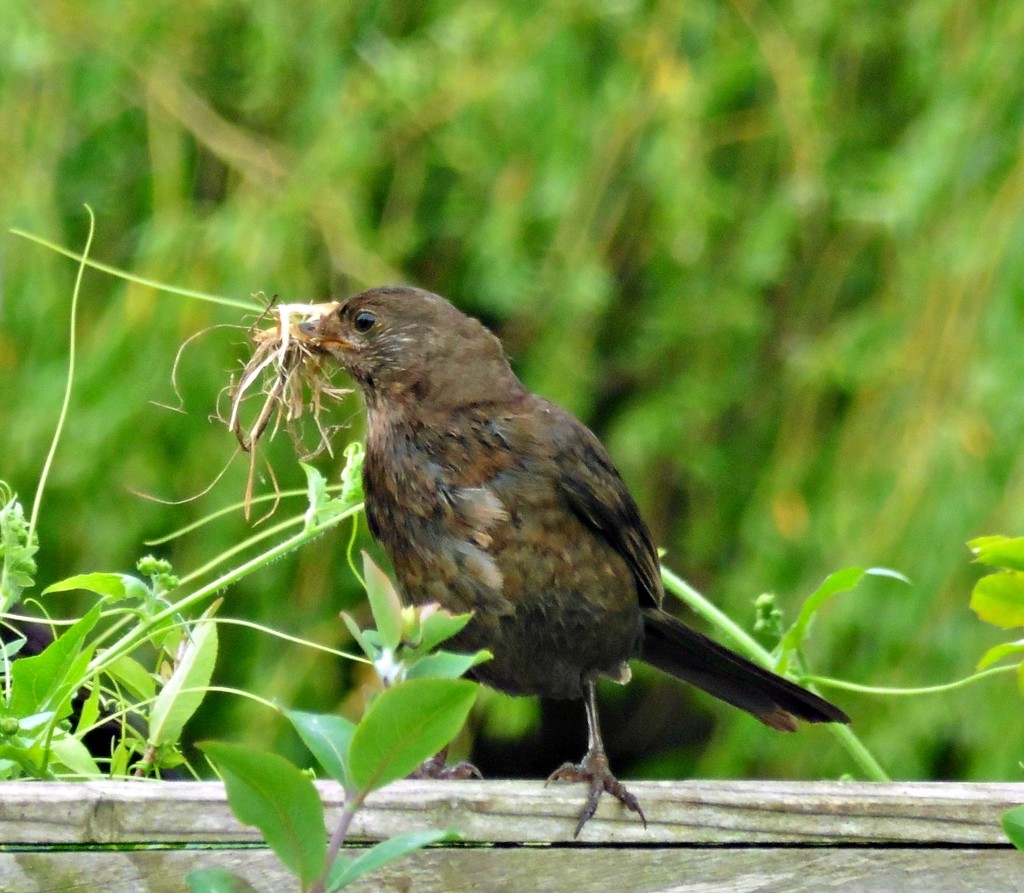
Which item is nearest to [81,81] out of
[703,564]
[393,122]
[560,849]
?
[393,122]

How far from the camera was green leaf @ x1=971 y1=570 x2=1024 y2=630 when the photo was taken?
146 cm

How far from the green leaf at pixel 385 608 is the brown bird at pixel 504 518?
942 mm

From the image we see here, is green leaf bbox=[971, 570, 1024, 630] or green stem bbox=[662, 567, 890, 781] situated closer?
green leaf bbox=[971, 570, 1024, 630]

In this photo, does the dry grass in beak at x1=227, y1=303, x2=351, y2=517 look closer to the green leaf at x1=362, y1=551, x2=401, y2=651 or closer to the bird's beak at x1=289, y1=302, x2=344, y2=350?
the bird's beak at x1=289, y1=302, x2=344, y2=350

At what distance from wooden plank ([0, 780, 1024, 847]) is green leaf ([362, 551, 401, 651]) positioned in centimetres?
22

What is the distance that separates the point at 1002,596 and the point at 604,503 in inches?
32.6

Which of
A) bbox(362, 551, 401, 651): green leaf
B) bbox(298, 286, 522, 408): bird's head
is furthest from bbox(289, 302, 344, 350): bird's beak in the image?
bbox(362, 551, 401, 651): green leaf

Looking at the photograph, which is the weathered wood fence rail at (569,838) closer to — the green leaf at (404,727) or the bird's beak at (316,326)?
the green leaf at (404,727)

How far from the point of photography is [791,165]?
386cm

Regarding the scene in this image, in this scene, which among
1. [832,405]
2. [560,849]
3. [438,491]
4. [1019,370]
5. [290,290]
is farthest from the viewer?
[832,405]

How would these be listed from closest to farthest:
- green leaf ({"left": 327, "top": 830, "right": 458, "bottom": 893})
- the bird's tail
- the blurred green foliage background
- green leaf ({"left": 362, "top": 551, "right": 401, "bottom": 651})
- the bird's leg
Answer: green leaf ({"left": 327, "top": 830, "right": 458, "bottom": 893}) < green leaf ({"left": 362, "top": 551, "right": 401, "bottom": 651}) < the bird's leg < the bird's tail < the blurred green foliage background

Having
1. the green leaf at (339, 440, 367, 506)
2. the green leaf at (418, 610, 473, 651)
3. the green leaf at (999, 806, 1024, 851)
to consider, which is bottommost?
the green leaf at (999, 806, 1024, 851)

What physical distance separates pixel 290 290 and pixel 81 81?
0.80m

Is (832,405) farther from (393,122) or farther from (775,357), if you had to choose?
(393,122)
